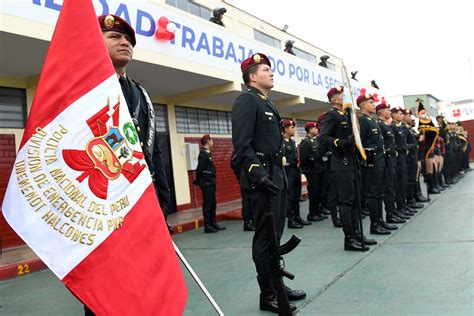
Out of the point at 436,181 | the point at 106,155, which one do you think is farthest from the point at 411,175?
the point at 106,155

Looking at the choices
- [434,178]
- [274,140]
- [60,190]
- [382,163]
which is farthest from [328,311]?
[434,178]

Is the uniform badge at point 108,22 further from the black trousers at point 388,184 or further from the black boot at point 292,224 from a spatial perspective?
the black boot at point 292,224

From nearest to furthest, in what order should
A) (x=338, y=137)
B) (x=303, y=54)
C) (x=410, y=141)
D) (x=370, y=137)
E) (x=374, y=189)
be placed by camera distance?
(x=338, y=137) < (x=374, y=189) < (x=370, y=137) < (x=410, y=141) < (x=303, y=54)

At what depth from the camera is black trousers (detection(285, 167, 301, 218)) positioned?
7.10 m

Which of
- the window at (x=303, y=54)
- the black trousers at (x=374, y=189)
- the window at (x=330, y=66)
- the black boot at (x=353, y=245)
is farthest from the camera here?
the window at (x=330, y=66)

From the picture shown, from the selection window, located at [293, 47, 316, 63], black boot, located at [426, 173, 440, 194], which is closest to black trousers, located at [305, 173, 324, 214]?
black boot, located at [426, 173, 440, 194]

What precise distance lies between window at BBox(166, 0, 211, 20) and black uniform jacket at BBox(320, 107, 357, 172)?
6827 millimetres

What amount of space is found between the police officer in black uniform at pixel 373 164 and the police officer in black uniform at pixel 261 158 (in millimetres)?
2524

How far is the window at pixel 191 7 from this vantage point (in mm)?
10164

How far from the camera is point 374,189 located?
5320 millimetres

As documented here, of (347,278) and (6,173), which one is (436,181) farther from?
(6,173)

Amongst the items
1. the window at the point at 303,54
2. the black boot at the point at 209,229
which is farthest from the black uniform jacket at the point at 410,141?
the window at the point at 303,54

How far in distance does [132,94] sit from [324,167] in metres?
6.31

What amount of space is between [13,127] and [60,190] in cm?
641
